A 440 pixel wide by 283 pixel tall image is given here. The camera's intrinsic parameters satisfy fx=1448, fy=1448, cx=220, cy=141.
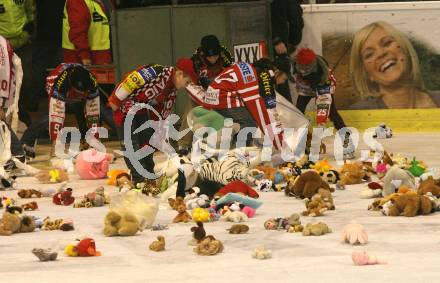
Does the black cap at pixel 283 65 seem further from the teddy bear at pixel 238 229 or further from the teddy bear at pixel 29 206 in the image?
the teddy bear at pixel 238 229

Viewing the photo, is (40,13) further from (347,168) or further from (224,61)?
(347,168)

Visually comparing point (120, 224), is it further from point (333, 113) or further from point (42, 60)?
point (42, 60)

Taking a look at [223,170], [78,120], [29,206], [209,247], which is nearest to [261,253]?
[209,247]

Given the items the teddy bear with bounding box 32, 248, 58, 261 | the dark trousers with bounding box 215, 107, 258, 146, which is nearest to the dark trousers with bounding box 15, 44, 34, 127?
the dark trousers with bounding box 215, 107, 258, 146

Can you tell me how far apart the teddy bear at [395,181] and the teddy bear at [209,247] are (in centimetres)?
274

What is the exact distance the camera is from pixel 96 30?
18750mm

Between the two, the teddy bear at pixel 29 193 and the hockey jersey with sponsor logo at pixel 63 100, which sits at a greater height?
the hockey jersey with sponsor logo at pixel 63 100

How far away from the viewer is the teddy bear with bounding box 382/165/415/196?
13211 mm

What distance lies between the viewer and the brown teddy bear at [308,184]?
1338cm

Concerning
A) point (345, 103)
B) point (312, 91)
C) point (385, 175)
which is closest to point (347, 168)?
point (385, 175)

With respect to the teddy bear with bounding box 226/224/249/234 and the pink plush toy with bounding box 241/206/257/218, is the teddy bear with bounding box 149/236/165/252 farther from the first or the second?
the pink plush toy with bounding box 241/206/257/218

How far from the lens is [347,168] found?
1459 centimetres

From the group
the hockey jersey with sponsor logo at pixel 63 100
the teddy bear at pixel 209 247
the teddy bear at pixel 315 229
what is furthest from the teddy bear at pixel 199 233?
the hockey jersey with sponsor logo at pixel 63 100

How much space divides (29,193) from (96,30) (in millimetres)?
4954
